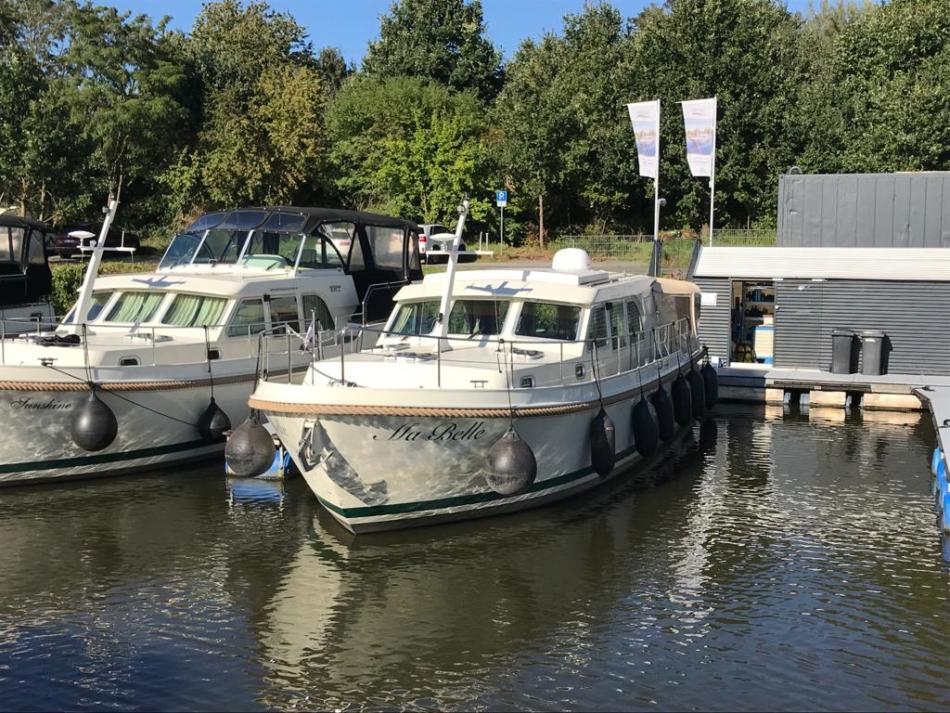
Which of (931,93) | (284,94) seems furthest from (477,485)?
(284,94)

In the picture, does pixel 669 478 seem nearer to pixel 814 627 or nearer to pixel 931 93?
pixel 814 627

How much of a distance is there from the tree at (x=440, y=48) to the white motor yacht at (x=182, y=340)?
36.3 metres

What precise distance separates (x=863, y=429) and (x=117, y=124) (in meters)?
35.8

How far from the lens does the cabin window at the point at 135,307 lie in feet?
53.7

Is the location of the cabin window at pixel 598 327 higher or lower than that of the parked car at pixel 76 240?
lower

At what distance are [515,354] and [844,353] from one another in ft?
32.8

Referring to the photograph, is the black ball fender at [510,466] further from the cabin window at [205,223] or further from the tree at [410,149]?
the tree at [410,149]

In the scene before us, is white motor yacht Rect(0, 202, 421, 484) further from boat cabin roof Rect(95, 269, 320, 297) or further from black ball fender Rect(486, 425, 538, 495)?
black ball fender Rect(486, 425, 538, 495)

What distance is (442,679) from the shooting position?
8.77m

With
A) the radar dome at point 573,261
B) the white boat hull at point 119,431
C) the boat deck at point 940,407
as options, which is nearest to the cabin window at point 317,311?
the white boat hull at point 119,431

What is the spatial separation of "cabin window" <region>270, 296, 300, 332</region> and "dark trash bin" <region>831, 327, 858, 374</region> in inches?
417

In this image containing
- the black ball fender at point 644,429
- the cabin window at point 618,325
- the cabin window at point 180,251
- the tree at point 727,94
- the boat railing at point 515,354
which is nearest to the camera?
the boat railing at point 515,354

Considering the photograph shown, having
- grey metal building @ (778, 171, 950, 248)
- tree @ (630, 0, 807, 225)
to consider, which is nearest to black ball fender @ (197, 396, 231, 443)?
grey metal building @ (778, 171, 950, 248)

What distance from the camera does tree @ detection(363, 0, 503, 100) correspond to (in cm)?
5434
